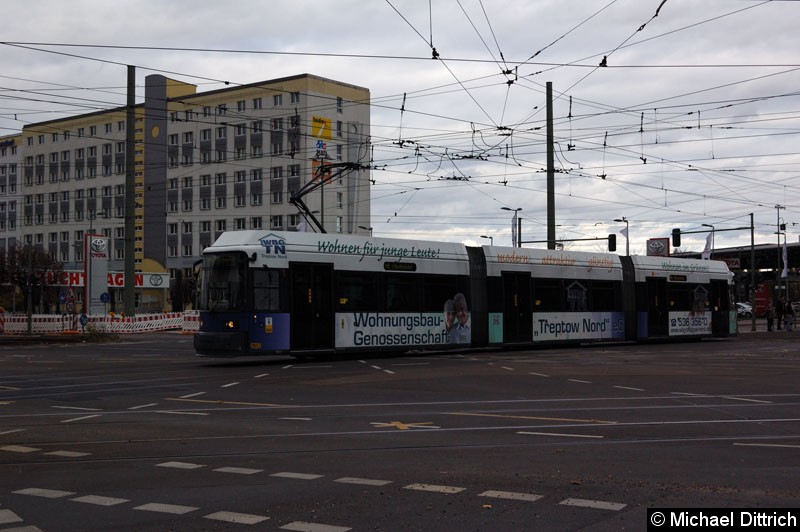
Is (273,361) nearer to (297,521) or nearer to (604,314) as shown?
(604,314)

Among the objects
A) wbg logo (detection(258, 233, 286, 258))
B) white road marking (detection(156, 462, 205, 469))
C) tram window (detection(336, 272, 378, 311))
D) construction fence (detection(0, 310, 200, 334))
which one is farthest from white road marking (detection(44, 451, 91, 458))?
construction fence (detection(0, 310, 200, 334))

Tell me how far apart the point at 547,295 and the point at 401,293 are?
6633 millimetres

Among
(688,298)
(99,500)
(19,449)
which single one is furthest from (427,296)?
(99,500)

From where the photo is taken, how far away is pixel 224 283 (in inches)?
874

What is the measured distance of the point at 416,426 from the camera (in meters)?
11.3

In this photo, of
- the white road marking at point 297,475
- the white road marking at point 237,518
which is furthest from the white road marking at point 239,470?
the white road marking at point 237,518

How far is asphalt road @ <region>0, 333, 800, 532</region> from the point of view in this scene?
21.6 feet

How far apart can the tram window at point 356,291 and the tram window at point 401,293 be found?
53 cm

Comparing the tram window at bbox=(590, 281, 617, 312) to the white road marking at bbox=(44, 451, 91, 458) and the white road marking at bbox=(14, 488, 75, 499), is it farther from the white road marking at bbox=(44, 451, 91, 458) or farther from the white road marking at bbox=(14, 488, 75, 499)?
the white road marking at bbox=(14, 488, 75, 499)

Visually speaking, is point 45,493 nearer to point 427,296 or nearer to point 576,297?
point 427,296

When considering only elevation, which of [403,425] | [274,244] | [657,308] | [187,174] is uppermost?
[187,174]

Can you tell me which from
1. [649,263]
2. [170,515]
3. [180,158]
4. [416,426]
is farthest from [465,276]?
[180,158]

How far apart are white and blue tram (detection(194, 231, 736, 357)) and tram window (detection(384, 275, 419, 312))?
3 centimetres

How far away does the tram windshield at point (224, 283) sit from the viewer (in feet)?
72.0
